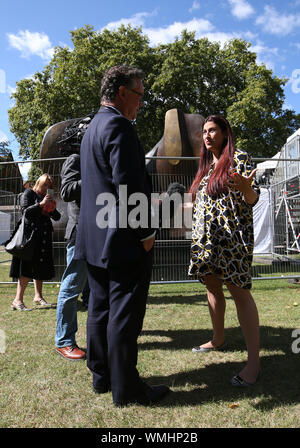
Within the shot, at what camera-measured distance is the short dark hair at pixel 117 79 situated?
7.32 ft

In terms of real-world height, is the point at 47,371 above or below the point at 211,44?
below

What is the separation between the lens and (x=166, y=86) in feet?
69.8

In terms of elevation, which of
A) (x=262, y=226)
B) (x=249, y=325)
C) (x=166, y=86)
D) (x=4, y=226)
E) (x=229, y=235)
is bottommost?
(x=249, y=325)

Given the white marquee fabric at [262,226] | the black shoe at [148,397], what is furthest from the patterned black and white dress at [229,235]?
the white marquee fabric at [262,226]

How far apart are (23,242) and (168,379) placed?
2.90 metres

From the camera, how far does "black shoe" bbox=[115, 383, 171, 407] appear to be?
2066 millimetres

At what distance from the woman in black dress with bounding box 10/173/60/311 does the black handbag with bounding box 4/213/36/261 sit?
85 millimetres

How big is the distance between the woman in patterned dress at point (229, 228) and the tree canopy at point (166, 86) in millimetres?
18553

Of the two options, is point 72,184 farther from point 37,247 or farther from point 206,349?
point 37,247

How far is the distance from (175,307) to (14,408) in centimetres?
291

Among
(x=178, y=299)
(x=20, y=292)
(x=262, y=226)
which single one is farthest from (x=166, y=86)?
(x=20, y=292)
